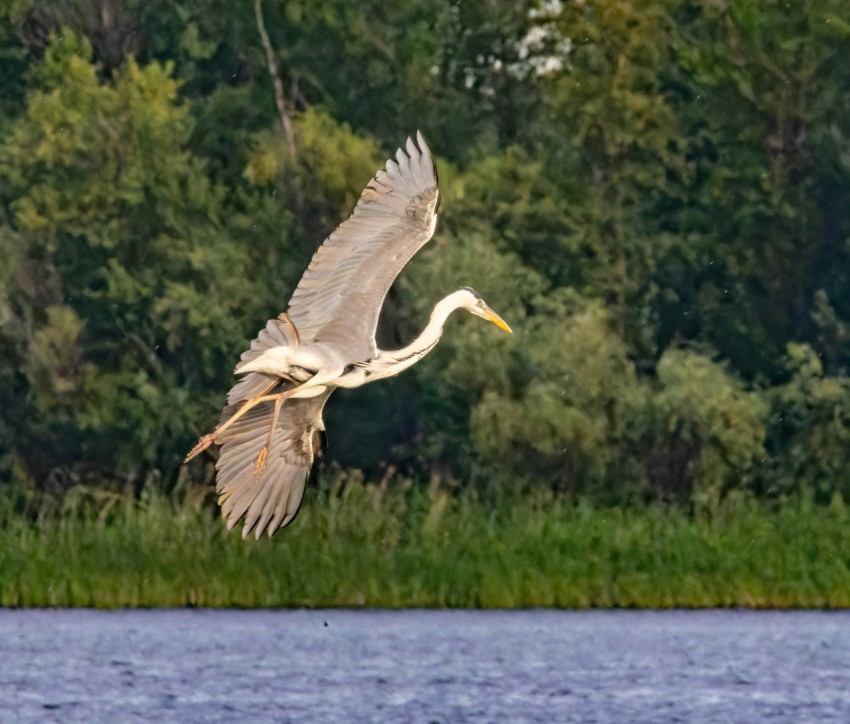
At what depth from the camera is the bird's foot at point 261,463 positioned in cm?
1040

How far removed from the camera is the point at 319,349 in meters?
11.2

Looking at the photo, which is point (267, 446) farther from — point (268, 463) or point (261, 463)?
point (268, 463)

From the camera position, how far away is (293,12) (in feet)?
115

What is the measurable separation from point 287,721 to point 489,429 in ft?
44.1

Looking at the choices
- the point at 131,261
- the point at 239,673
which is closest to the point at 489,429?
the point at 131,261

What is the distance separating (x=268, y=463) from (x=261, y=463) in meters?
0.57

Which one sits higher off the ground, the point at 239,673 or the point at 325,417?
the point at 325,417

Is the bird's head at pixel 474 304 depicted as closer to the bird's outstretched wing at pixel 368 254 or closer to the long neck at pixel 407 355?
the long neck at pixel 407 355

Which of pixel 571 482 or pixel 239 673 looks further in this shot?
pixel 571 482

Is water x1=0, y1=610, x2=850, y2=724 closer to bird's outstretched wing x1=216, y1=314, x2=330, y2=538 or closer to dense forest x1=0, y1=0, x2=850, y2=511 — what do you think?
bird's outstretched wing x1=216, y1=314, x2=330, y2=538

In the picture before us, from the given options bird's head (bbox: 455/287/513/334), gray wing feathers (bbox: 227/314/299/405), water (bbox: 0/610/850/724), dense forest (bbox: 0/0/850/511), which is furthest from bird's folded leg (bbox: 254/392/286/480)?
dense forest (bbox: 0/0/850/511)

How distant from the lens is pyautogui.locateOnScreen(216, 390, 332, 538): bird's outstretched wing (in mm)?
10773

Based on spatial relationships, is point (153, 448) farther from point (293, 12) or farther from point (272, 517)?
point (272, 517)

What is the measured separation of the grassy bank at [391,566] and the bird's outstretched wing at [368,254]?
10.2m
